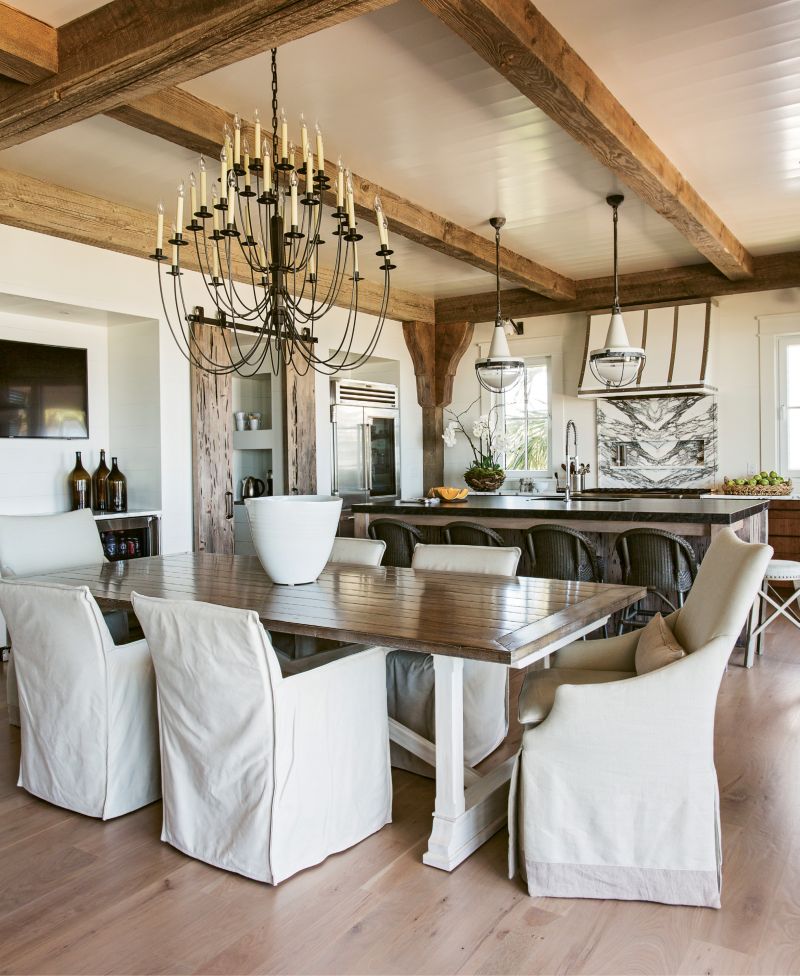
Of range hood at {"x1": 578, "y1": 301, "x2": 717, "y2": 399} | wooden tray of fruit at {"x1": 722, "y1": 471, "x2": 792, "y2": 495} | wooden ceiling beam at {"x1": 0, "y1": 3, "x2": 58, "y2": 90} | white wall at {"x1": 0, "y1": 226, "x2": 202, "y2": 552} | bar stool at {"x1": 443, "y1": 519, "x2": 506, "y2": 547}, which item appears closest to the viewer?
wooden ceiling beam at {"x1": 0, "y1": 3, "x2": 58, "y2": 90}

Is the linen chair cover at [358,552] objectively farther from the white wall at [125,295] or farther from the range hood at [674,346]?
the range hood at [674,346]

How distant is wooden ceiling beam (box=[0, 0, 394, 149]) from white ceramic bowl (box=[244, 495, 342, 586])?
1.54 metres

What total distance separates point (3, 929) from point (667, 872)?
1.71 metres

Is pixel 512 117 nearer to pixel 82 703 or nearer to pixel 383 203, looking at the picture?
pixel 383 203

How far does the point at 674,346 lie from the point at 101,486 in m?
4.92

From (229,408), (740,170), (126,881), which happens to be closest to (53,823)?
(126,881)

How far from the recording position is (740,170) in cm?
449

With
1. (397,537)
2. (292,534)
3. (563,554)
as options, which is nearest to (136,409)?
(397,537)

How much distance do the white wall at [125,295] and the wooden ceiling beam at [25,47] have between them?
1.77 meters

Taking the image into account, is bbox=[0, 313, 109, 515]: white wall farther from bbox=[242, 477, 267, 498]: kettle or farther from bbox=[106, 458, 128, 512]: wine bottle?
bbox=[242, 477, 267, 498]: kettle

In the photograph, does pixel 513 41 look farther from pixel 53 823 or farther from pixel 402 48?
pixel 53 823

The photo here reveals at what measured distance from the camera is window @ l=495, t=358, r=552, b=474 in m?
8.15

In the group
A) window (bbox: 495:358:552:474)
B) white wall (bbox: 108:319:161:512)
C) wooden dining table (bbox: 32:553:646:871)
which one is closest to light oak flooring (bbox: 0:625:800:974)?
wooden dining table (bbox: 32:553:646:871)

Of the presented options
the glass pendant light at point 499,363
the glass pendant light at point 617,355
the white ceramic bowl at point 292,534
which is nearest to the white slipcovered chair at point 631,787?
the white ceramic bowl at point 292,534
